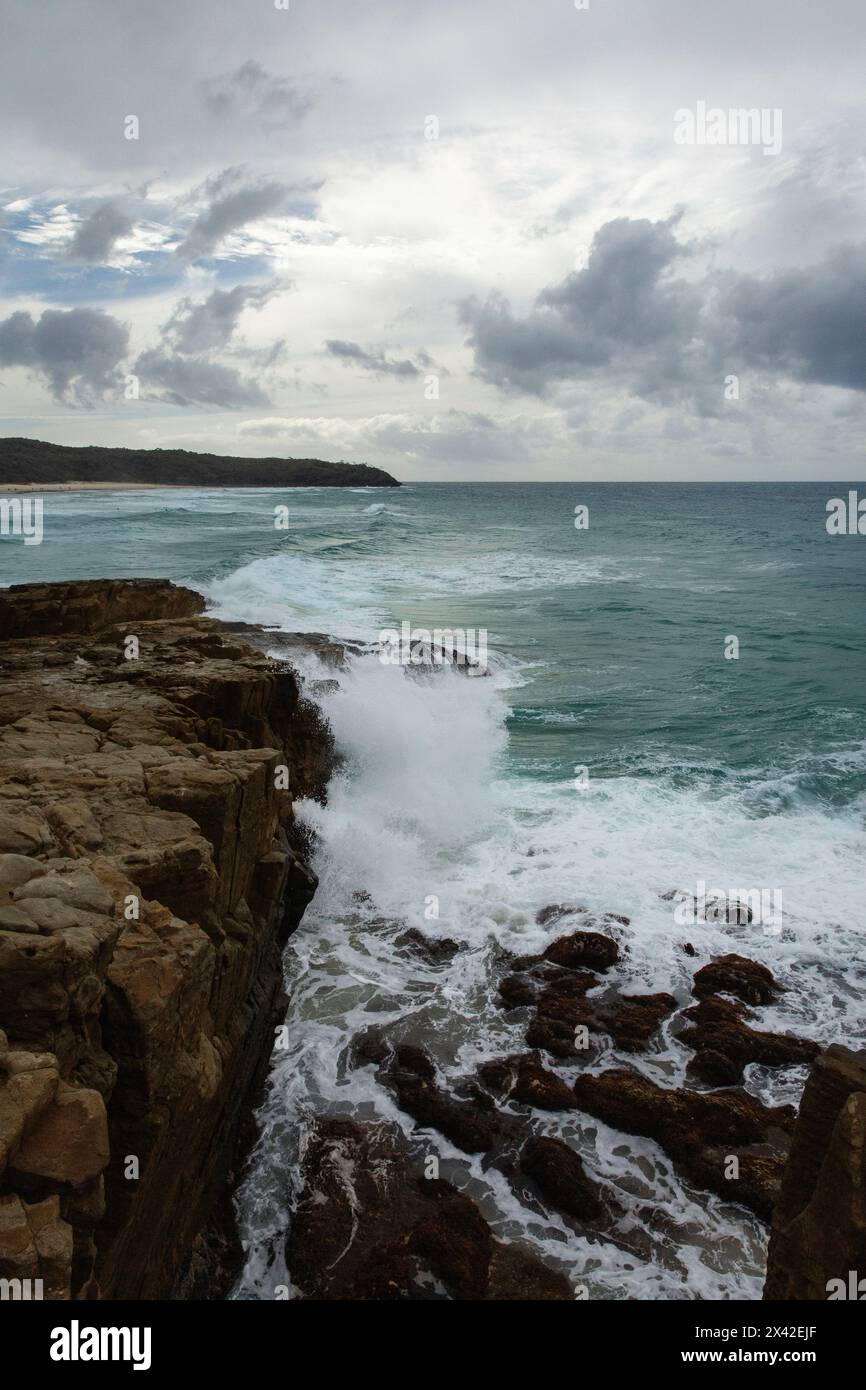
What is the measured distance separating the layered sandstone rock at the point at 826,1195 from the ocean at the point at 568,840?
2352 mm

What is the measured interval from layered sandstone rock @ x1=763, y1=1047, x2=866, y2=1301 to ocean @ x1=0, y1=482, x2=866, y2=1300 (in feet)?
7.72

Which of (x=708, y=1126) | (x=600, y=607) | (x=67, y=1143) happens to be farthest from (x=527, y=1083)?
(x=600, y=607)

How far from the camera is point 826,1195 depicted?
16.4 ft

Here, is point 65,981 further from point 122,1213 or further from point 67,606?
point 67,606

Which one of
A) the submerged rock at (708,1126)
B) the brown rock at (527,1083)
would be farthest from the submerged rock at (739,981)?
the brown rock at (527,1083)

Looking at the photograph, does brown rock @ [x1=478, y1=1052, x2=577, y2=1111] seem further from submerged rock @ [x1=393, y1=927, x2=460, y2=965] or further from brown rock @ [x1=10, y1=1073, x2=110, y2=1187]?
brown rock @ [x1=10, y1=1073, x2=110, y2=1187]

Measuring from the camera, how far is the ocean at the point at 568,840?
8.20m

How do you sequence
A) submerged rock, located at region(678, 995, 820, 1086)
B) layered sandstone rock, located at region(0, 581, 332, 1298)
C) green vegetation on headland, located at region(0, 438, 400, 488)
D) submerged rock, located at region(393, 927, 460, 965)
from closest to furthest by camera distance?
layered sandstone rock, located at region(0, 581, 332, 1298), submerged rock, located at region(678, 995, 820, 1086), submerged rock, located at region(393, 927, 460, 965), green vegetation on headland, located at region(0, 438, 400, 488)

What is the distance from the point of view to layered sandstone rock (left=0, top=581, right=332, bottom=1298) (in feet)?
15.3

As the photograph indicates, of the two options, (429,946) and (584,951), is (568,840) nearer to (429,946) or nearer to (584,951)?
(584,951)

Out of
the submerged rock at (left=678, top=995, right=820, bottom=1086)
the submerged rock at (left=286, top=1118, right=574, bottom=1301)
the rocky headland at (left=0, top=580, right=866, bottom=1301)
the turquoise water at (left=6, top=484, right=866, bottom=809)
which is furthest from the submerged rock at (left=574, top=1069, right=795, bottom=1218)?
the turquoise water at (left=6, top=484, right=866, bottom=809)

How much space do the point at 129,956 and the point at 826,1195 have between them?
468 cm

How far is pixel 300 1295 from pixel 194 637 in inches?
413

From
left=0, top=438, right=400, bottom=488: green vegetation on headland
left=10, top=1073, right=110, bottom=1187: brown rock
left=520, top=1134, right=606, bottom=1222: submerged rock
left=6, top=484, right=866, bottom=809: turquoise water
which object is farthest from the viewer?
left=0, top=438, right=400, bottom=488: green vegetation on headland
